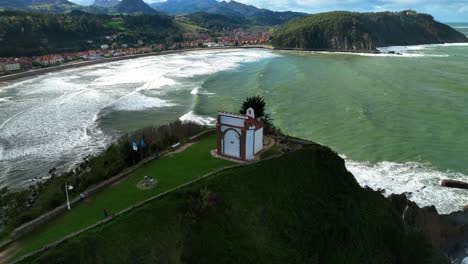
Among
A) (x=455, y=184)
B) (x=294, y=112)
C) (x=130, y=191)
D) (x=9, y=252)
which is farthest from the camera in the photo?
(x=294, y=112)

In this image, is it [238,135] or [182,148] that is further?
[182,148]

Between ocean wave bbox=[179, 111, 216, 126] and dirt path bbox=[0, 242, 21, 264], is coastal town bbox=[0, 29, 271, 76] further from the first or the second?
dirt path bbox=[0, 242, 21, 264]

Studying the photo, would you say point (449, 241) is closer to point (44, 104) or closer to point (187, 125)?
point (187, 125)

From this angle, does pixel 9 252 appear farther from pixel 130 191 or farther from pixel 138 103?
pixel 138 103

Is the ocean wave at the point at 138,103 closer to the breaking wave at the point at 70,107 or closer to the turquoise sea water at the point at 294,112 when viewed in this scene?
the breaking wave at the point at 70,107

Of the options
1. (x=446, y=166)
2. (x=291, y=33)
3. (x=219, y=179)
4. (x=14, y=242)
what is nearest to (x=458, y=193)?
(x=446, y=166)

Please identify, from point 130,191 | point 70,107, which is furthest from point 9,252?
point 70,107

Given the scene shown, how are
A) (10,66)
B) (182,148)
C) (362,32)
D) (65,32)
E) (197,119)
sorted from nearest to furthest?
A: (182,148), (197,119), (10,66), (65,32), (362,32)
